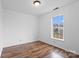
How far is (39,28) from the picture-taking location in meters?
5.93

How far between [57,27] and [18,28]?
2475 millimetres

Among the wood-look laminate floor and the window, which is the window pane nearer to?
the window

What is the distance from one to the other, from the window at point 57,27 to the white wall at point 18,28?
149cm

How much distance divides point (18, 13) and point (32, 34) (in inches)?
72.7

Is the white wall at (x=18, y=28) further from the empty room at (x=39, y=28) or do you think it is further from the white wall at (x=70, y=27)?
the white wall at (x=70, y=27)

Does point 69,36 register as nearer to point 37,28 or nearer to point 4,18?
point 37,28

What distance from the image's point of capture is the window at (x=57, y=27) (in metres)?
4.23

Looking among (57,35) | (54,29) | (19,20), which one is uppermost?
(19,20)

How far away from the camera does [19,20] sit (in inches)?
187

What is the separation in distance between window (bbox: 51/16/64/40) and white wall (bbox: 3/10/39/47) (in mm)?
1495

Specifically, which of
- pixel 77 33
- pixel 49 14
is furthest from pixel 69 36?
pixel 49 14

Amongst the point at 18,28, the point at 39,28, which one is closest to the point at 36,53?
the point at 18,28

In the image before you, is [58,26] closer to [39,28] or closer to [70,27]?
[70,27]

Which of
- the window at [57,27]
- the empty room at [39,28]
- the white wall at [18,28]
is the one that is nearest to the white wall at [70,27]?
the empty room at [39,28]
